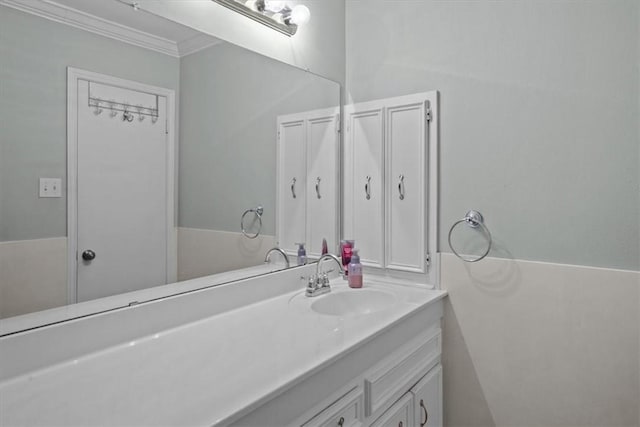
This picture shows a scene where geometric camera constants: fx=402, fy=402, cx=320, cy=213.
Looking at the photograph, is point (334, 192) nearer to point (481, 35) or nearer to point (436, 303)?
point (436, 303)

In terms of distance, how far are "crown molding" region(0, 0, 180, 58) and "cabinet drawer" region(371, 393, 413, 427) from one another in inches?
55.9

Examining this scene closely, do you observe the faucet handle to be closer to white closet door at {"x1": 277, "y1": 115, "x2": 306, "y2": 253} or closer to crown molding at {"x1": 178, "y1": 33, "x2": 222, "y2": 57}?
white closet door at {"x1": 277, "y1": 115, "x2": 306, "y2": 253}

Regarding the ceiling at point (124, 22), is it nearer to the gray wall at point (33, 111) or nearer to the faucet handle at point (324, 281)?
the gray wall at point (33, 111)

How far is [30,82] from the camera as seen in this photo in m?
1.03

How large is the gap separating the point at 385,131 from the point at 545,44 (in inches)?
29.3

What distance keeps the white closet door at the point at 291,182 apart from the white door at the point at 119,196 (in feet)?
1.94

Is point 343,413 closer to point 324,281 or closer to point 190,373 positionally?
point 190,373

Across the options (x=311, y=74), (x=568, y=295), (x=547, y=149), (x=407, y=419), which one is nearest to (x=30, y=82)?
(x=311, y=74)

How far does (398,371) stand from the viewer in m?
1.50

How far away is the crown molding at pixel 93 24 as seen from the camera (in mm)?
1041

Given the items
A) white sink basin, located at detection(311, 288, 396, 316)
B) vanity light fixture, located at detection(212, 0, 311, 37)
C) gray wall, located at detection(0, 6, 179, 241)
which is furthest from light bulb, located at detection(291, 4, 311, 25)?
white sink basin, located at detection(311, 288, 396, 316)

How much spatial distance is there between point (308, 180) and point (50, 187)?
1136mm

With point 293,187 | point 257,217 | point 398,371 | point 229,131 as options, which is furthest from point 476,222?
point 229,131

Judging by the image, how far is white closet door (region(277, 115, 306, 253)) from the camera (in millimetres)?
1834
